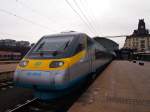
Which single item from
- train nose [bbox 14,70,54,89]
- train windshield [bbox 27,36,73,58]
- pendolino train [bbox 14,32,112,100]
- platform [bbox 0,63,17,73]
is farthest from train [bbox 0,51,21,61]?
train nose [bbox 14,70,54,89]

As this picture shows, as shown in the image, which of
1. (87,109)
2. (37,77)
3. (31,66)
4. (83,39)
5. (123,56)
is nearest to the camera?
(87,109)

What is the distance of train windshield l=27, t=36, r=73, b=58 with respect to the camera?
6191mm

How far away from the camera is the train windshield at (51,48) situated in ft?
20.3

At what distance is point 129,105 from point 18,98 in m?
4.39

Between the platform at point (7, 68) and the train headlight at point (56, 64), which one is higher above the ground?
the train headlight at point (56, 64)

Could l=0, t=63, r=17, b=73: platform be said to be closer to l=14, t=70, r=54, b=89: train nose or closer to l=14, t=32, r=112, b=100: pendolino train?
l=14, t=32, r=112, b=100: pendolino train

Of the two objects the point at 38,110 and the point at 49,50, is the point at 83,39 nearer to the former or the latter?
the point at 49,50

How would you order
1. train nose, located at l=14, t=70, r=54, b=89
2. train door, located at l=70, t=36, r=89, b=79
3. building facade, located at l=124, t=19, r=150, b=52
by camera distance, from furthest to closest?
building facade, located at l=124, t=19, r=150, b=52, train door, located at l=70, t=36, r=89, b=79, train nose, located at l=14, t=70, r=54, b=89

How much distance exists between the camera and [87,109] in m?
5.20

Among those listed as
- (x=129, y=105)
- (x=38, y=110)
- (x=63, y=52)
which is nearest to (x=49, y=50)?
(x=63, y=52)

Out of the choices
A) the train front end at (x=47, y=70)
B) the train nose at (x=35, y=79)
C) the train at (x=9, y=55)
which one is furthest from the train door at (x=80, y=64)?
the train at (x=9, y=55)

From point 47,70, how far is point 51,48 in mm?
1357

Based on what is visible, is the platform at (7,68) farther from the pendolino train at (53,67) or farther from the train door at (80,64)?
the train door at (80,64)

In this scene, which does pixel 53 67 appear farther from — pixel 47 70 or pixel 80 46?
pixel 80 46
